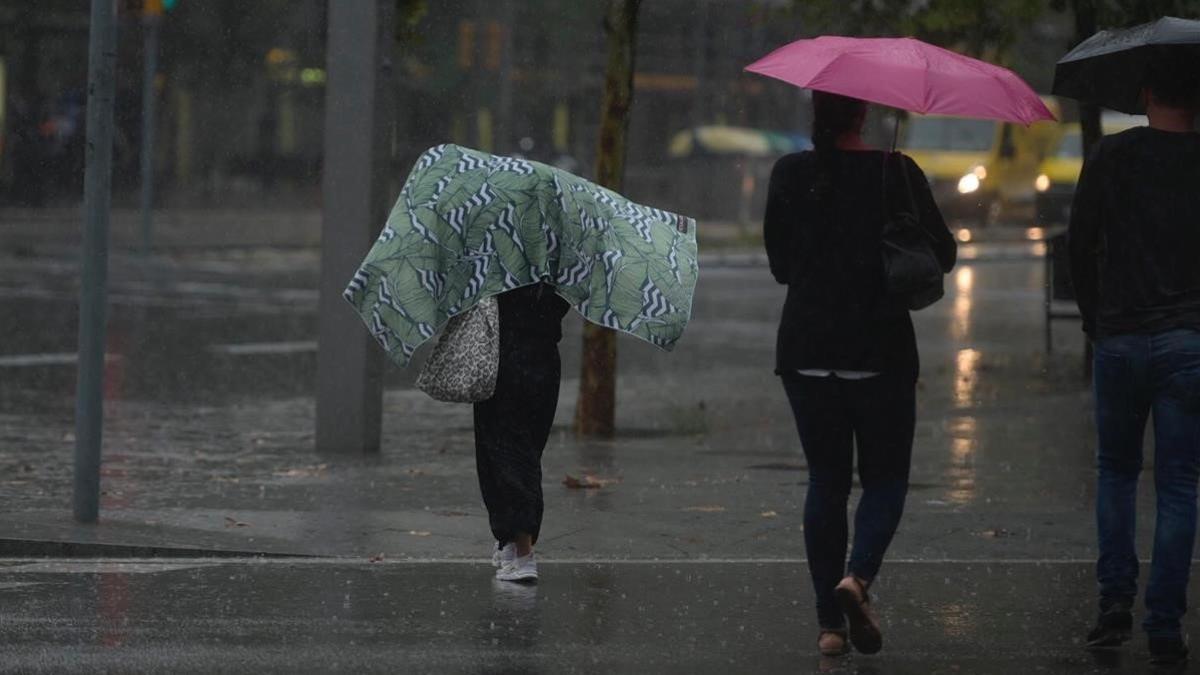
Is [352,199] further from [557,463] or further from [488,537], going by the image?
[488,537]

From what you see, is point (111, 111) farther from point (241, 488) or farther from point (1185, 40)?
point (1185, 40)

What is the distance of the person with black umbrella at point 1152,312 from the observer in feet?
22.0

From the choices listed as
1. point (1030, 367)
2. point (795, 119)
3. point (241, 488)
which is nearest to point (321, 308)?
point (241, 488)

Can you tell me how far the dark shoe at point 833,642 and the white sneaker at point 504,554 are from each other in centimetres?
151

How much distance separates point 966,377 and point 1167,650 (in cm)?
1000

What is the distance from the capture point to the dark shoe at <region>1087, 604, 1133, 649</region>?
6.89 m

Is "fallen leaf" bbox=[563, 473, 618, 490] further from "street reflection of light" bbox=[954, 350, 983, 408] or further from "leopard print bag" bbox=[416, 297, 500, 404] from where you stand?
"street reflection of light" bbox=[954, 350, 983, 408]

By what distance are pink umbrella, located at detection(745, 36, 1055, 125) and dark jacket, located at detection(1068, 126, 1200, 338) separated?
32 cm

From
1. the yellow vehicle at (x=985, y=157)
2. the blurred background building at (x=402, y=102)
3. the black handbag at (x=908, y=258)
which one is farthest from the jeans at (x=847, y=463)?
the yellow vehicle at (x=985, y=157)

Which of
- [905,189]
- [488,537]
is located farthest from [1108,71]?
[488,537]

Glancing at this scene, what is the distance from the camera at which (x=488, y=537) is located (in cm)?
899

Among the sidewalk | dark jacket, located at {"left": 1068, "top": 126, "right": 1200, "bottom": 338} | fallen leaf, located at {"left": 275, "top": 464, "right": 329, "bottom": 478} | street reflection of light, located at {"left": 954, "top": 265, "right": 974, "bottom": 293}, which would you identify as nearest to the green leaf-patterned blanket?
the sidewalk

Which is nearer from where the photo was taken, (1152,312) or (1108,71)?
(1152,312)

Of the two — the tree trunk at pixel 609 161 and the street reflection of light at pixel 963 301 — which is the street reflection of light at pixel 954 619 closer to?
the tree trunk at pixel 609 161
